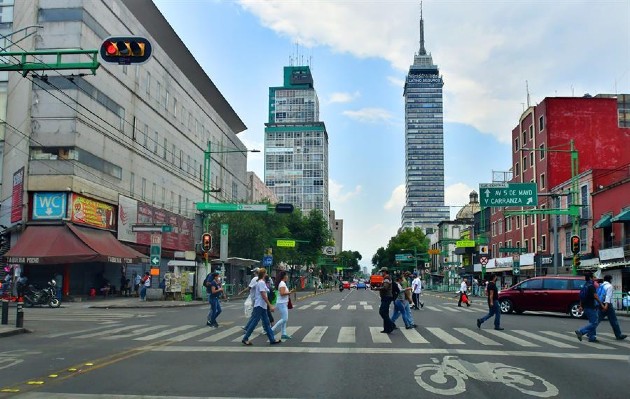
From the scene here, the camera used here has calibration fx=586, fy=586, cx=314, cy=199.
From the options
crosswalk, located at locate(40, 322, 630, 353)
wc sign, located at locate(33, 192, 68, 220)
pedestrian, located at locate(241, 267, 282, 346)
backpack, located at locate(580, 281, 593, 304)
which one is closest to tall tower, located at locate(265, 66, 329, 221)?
wc sign, located at locate(33, 192, 68, 220)

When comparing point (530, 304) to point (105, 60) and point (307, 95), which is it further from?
point (307, 95)

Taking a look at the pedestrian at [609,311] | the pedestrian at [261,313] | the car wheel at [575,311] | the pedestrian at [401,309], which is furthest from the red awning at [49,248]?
the pedestrian at [609,311]

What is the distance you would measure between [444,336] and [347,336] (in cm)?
252

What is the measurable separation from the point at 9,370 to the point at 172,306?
20.8 m

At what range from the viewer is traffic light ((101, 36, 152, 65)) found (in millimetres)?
12633

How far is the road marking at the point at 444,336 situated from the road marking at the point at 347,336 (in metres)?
2.20

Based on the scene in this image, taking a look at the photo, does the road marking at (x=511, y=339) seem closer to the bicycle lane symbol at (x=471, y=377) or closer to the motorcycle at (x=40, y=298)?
the bicycle lane symbol at (x=471, y=377)

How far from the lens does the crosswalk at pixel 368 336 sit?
13.8m

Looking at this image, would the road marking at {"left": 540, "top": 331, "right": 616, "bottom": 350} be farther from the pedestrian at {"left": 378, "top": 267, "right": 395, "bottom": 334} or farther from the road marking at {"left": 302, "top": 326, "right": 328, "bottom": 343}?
the road marking at {"left": 302, "top": 326, "right": 328, "bottom": 343}

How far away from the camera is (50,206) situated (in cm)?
3331

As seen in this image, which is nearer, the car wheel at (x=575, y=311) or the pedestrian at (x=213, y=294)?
the pedestrian at (x=213, y=294)

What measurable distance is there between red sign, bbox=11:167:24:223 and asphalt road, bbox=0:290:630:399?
19.2 meters

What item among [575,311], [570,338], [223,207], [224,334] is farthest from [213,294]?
[223,207]

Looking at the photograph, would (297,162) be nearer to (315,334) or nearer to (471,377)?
(315,334)
